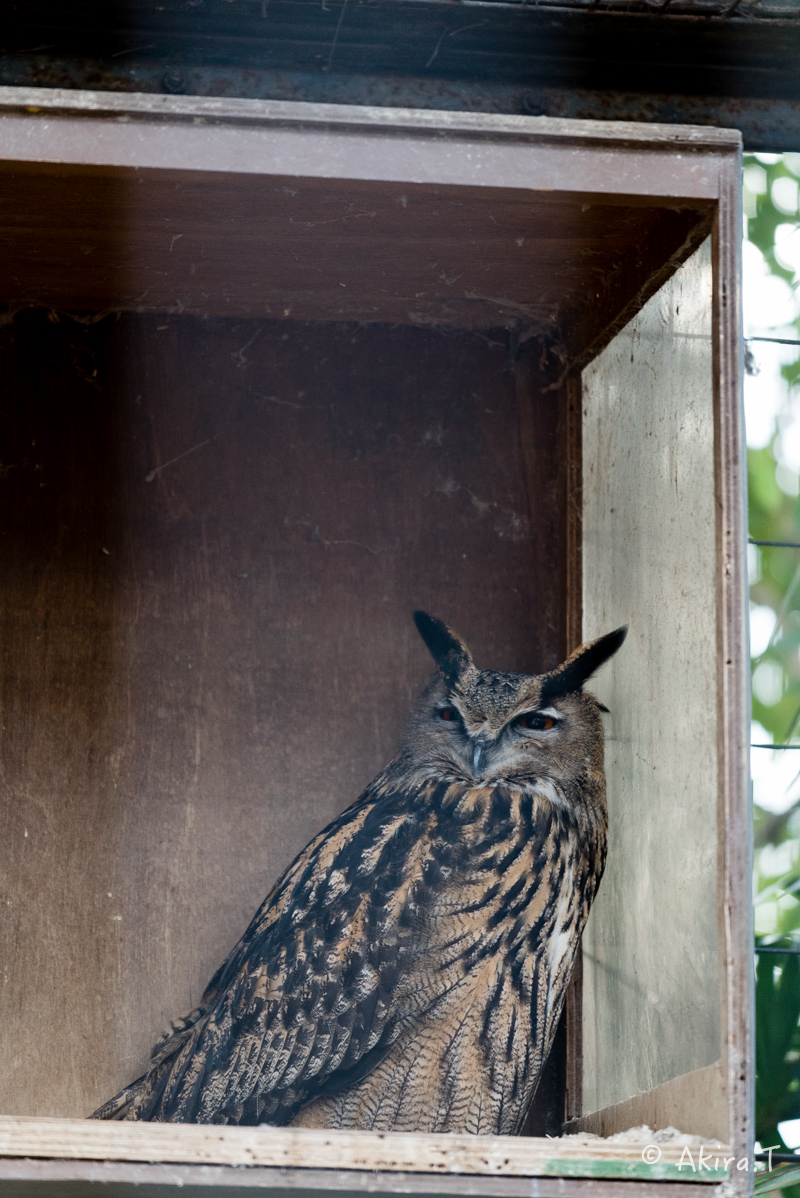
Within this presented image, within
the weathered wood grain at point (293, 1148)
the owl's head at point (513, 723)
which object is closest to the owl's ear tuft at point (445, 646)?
the owl's head at point (513, 723)

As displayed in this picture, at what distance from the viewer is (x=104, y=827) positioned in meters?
2.25

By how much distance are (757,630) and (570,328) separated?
54.2 inches

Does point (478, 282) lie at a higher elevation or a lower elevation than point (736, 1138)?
higher

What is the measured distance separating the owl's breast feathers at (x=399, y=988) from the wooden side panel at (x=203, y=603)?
0.26 m

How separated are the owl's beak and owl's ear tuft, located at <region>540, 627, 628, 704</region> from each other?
13 centimetres

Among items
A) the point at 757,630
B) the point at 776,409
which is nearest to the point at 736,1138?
the point at 776,409

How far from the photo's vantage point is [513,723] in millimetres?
2123

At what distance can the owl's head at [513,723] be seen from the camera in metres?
2.11

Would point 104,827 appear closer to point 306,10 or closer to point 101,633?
point 101,633

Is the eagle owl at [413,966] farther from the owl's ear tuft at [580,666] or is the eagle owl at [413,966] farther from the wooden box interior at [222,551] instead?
the wooden box interior at [222,551]

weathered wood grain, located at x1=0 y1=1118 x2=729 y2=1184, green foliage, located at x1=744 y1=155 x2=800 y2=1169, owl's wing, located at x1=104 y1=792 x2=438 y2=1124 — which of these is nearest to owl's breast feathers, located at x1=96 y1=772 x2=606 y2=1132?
owl's wing, located at x1=104 y1=792 x2=438 y2=1124

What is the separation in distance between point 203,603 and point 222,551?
0.36 ft

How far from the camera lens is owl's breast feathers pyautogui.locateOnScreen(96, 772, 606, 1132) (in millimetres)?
1842

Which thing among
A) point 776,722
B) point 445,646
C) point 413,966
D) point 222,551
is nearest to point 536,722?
point 445,646
